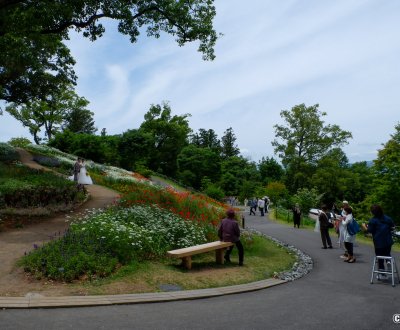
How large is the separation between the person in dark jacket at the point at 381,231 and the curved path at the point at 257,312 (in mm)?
842

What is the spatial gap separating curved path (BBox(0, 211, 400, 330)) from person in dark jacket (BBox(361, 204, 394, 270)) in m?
0.84

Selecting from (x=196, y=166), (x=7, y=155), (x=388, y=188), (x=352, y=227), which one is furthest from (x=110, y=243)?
(x=196, y=166)

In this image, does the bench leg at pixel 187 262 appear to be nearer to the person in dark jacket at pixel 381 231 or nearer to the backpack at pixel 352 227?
the person in dark jacket at pixel 381 231

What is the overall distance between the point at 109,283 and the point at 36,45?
1904 centimetres

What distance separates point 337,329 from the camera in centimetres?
577

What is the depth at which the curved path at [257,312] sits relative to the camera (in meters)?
5.81

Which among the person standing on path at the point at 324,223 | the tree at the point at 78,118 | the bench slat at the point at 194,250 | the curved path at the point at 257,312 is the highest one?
the tree at the point at 78,118

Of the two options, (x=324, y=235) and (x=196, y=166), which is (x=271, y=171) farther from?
(x=324, y=235)

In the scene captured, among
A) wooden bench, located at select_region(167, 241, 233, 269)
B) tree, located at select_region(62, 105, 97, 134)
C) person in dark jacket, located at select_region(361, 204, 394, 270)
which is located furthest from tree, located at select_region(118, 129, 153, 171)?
person in dark jacket, located at select_region(361, 204, 394, 270)

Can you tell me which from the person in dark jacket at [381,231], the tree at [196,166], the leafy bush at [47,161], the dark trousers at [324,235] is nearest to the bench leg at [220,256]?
the person in dark jacket at [381,231]

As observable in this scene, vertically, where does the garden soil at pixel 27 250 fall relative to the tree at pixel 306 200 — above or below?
below

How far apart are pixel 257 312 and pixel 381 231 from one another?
4.56m

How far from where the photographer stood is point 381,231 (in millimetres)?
9539

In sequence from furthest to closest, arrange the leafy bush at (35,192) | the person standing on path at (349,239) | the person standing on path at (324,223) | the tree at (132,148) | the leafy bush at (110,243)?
the tree at (132,148) → the person standing on path at (324,223) → the leafy bush at (35,192) → the person standing on path at (349,239) → the leafy bush at (110,243)
